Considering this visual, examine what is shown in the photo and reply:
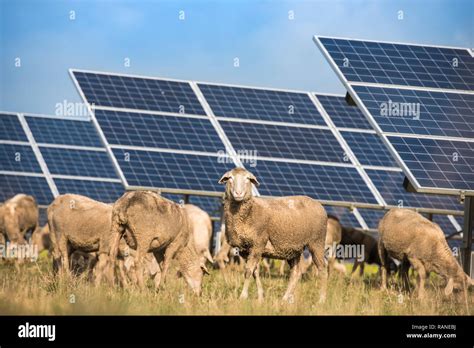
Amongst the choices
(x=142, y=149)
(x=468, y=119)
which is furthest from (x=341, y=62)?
(x=142, y=149)

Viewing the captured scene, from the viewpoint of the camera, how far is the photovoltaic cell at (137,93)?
31.7 m

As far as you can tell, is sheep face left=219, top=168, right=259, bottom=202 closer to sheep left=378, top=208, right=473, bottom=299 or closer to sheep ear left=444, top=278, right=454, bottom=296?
sheep left=378, top=208, right=473, bottom=299

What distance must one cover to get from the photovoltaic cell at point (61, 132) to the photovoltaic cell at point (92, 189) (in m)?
3.37

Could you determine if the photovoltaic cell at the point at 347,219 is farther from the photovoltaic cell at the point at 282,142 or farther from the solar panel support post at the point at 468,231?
the solar panel support post at the point at 468,231

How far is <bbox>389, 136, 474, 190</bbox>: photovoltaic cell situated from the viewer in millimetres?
22250

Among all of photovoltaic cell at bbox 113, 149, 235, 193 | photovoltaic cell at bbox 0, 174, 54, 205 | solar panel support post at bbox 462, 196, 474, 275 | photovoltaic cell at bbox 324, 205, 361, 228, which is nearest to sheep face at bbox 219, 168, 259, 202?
solar panel support post at bbox 462, 196, 474, 275

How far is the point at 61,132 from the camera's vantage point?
43.5 meters

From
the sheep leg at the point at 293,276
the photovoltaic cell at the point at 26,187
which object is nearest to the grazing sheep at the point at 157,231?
the sheep leg at the point at 293,276

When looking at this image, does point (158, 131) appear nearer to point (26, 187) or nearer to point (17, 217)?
point (17, 217)

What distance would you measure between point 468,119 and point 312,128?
378 inches

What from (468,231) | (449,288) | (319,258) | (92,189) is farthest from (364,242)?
(92,189)

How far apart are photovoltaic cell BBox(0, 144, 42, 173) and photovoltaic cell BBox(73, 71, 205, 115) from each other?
705 centimetres
